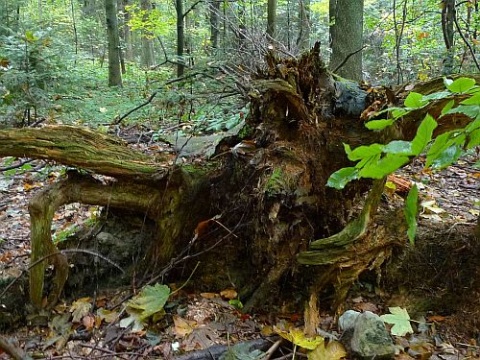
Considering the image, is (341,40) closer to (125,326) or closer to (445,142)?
(125,326)

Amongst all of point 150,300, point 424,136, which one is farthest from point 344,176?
point 150,300

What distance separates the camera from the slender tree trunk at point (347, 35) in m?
7.14

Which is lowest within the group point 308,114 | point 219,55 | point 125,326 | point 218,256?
point 125,326

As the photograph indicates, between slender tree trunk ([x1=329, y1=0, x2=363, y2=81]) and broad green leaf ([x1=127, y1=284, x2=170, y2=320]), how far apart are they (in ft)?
16.5

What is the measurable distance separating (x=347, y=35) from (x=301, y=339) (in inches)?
224

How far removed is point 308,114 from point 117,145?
1562 mm

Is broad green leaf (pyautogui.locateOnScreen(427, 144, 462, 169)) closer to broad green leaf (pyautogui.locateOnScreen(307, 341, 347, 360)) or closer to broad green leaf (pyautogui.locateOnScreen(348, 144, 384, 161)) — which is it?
broad green leaf (pyautogui.locateOnScreen(348, 144, 384, 161))

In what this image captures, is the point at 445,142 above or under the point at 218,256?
above

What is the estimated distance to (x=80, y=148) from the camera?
3.38m

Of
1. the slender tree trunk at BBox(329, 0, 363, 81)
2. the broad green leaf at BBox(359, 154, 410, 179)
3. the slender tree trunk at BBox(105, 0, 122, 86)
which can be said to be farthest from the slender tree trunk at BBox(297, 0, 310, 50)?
the slender tree trunk at BBox(105, 0, 122, 86)

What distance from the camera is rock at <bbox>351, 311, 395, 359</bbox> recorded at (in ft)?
9.00

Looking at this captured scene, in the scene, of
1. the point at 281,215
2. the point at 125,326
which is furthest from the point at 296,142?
the point at 125,326

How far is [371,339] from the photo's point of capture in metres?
2.79

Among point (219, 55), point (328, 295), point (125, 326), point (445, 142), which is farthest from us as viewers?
point (219, 55)
